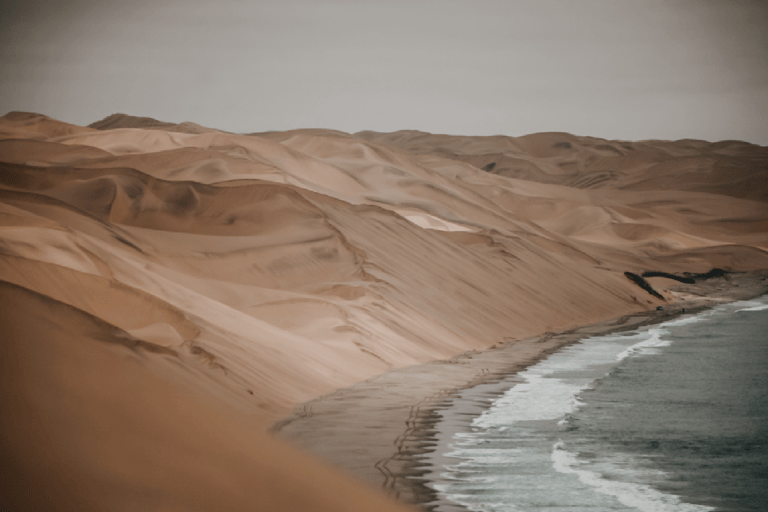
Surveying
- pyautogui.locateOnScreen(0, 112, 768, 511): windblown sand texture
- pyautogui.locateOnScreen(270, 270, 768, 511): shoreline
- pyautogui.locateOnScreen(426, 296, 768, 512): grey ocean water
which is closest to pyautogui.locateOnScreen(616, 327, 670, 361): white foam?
pyautogui.locateOnScreen(426, 296, 768, 512): grey ocean water

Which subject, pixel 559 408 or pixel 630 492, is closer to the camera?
pixel 630 492

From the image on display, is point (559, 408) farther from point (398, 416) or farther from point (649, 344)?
point (649, 344)

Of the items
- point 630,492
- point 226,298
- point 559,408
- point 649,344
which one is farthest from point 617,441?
point 649,344

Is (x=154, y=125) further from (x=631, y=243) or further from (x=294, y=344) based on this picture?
(x=294, y=344)

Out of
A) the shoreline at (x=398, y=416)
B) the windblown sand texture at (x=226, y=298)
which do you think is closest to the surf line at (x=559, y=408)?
the shoreline at (x=398, y=416)

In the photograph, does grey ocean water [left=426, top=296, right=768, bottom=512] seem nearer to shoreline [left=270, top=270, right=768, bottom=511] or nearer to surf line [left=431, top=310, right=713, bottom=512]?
surf line [left=431, top=310, right=713, bottom=512]

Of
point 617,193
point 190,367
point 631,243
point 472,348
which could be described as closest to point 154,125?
point 617,193
